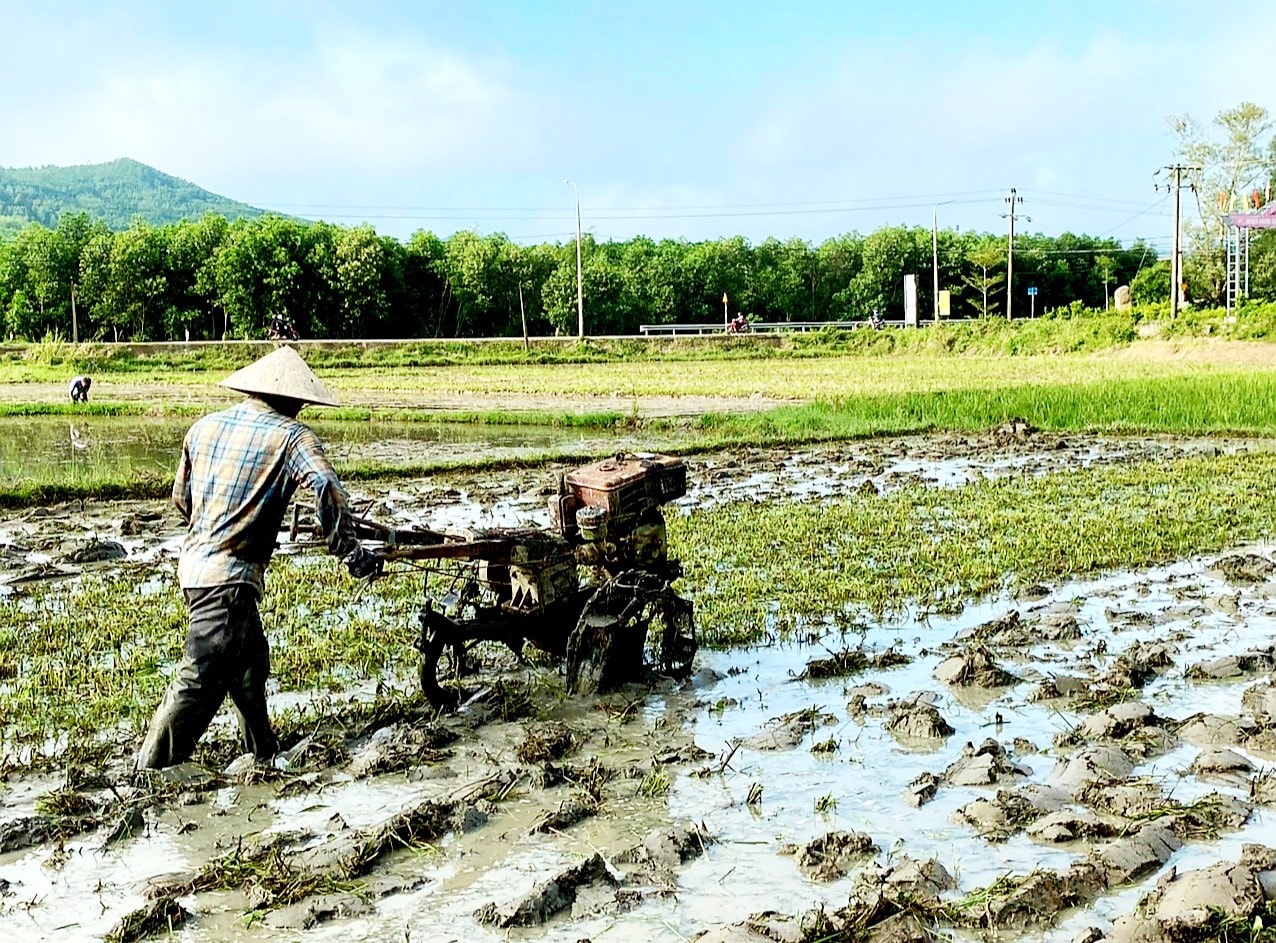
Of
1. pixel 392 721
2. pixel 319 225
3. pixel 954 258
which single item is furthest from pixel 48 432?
pixel 954 258

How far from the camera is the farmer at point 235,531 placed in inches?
175

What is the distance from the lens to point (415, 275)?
53.1 metres

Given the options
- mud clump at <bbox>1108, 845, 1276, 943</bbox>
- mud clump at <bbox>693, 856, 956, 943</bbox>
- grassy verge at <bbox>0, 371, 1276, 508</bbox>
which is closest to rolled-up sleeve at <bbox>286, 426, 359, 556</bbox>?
mud clump at <bbox>693, 856, 956, 943</bbox>

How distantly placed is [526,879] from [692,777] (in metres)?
0.97

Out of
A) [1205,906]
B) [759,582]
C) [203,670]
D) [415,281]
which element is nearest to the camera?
[1205,906]

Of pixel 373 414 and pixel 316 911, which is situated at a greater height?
pixel 373 414

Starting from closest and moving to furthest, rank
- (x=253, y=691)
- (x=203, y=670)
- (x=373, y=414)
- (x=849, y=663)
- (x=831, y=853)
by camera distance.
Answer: (x=831, y=853) → (x=203, y=670) → (x=253, y=691) → (x=849, y=663) → (x=373, y=414)

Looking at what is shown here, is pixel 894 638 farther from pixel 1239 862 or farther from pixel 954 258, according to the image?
pixel 954 258

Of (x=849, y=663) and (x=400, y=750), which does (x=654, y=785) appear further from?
→ (x=849, y=663)

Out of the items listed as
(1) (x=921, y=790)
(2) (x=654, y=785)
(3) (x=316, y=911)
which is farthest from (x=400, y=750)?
(1) (x=921, y=790)

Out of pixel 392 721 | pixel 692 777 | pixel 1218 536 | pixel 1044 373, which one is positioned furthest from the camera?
pixel 1044 373

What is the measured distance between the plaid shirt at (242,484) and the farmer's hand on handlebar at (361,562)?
3 cm

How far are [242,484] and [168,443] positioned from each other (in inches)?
514

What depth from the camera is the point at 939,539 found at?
354 inches
